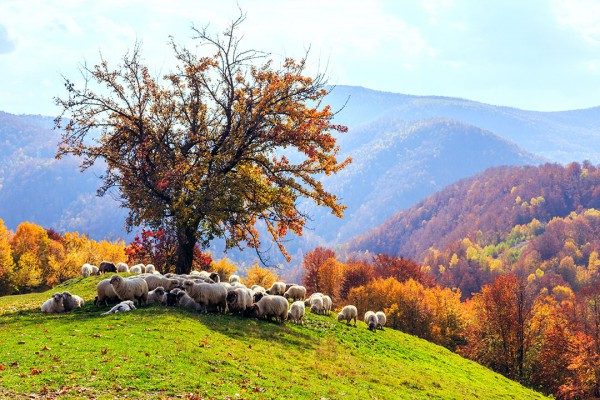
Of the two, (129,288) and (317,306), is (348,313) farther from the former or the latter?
(129,288)

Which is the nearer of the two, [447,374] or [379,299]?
[447,374]

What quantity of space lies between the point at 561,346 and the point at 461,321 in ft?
80.5

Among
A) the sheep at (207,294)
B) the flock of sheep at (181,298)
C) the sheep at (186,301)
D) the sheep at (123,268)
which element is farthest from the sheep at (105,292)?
the sheep at (123,268)

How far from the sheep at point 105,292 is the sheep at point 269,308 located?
7893mm

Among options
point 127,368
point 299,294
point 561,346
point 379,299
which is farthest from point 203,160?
point 379,299

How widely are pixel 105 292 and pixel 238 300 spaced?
7558 mm

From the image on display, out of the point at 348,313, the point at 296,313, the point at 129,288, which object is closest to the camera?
the point at 129,288

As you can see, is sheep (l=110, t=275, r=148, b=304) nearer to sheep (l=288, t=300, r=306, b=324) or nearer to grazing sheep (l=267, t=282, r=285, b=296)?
sheep (l=288, t=300, r=306, b=324)

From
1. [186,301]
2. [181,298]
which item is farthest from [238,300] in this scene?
[181,298]

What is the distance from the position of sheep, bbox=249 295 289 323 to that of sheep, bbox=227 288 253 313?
0.57m

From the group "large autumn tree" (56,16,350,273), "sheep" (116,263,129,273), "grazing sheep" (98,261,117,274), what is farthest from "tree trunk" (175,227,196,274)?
"sheep" (116,263,129,273)

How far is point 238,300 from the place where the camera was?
27.4 metres

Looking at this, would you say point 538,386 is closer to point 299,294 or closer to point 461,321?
point 461,321

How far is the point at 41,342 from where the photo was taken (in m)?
18.2
